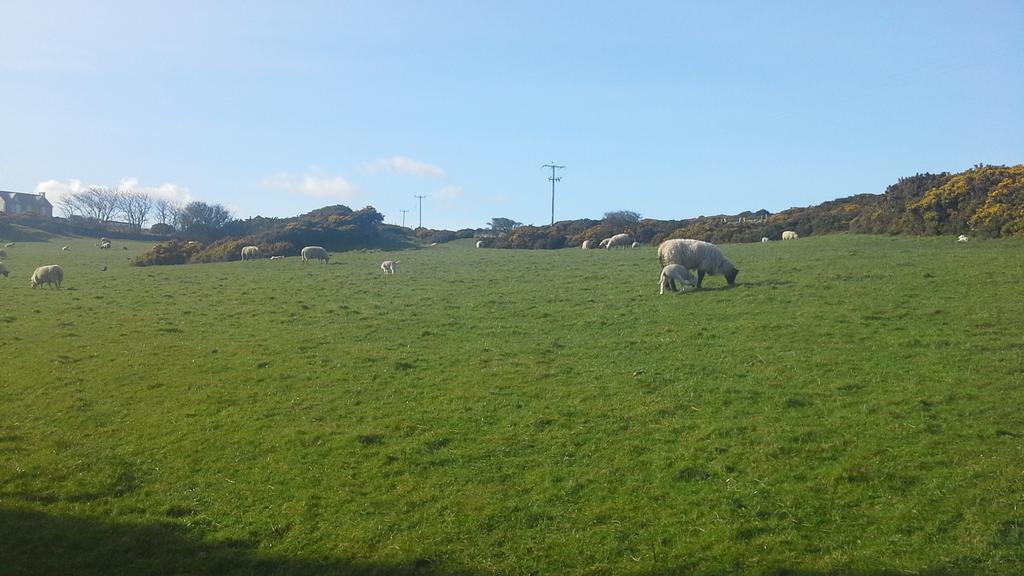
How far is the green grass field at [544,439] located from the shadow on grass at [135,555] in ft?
0.12

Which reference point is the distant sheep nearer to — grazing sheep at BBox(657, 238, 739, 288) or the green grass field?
grazing sheep at BBox(657, 238, 739, 288)

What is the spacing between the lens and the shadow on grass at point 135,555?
29.5 ft

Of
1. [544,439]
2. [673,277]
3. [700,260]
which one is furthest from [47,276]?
[544,439]

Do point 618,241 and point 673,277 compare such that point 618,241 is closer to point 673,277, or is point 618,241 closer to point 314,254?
point 314,254

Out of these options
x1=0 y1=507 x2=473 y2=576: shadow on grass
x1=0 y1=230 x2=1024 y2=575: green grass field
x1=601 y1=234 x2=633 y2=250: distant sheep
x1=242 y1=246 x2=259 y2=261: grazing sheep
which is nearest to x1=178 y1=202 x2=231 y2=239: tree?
x1=242 y1=246 x2=259 y2=261: grazing sheep

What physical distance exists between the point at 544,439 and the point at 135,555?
20.4ft

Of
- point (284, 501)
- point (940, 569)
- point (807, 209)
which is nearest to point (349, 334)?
point (284, 501)

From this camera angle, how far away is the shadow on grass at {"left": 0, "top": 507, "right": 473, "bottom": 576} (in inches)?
354

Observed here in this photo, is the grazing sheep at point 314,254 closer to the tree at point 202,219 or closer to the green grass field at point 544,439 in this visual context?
the green grass field at point 544,439

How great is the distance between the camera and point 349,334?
22.5 meters

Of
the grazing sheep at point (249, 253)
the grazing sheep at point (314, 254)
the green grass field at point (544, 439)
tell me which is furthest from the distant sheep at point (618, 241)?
the green grass field at point (544, 439)

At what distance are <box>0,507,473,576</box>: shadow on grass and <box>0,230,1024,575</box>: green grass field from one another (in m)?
0.04

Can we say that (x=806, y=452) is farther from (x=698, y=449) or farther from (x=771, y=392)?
(x=771, y=392)

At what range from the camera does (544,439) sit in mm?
12500
